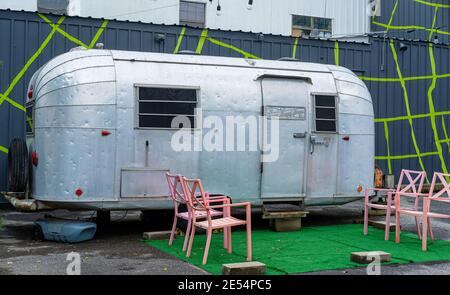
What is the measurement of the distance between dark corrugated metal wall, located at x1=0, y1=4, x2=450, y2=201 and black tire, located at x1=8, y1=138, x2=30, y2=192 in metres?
3.12

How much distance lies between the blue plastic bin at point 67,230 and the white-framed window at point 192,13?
973 cm

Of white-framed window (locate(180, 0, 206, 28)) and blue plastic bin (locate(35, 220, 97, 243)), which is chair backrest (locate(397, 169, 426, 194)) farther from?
white-framed window (locate(180, 0, 206, 28))

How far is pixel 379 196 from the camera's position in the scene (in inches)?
416

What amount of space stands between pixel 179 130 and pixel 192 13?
916cm

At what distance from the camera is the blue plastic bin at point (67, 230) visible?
26.5 ft

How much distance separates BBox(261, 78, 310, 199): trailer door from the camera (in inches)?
360

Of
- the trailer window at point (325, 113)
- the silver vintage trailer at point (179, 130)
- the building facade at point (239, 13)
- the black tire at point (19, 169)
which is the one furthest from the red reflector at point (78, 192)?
the building facade at point (239, 13)

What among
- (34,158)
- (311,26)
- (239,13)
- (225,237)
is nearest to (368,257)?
(225,237)

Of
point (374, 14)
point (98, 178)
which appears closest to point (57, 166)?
point (98, 178)

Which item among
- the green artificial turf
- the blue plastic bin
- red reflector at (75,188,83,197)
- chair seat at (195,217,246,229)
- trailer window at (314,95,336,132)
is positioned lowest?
the green artificial turf

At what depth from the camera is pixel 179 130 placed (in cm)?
862

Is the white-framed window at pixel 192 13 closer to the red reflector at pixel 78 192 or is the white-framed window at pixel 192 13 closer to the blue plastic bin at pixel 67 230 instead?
the red reflector at pixel 78 192

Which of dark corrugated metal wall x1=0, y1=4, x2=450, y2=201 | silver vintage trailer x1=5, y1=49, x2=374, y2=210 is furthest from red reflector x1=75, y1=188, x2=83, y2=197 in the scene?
dark corrugated metal wall x1=0, y1=4, x2=450, y2=201
